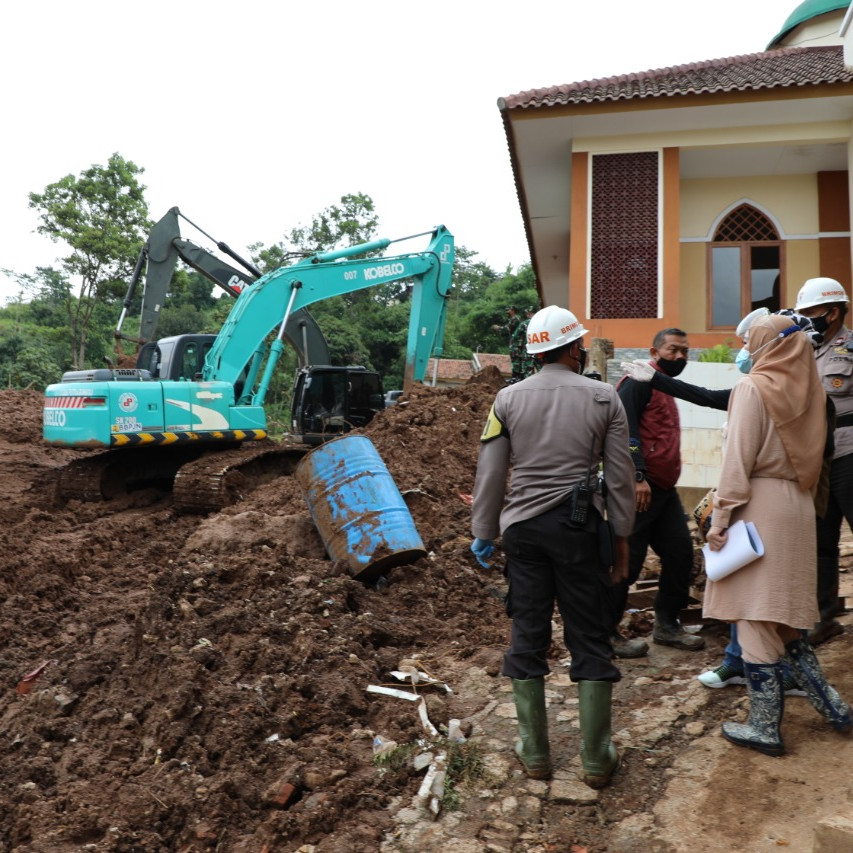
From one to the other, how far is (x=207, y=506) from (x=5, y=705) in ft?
16.4

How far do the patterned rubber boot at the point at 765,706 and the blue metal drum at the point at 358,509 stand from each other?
10.3ft

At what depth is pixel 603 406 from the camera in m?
3.31

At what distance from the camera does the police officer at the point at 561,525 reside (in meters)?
3.24

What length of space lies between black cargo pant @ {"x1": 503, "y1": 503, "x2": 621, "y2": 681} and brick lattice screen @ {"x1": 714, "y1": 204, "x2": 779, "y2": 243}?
A: 10.9 meters

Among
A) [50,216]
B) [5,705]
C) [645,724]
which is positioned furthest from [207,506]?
[50,216]

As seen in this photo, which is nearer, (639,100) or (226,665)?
(226,665)

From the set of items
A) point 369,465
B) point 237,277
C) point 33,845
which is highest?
point 237,277

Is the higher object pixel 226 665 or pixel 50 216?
pixel 50 216

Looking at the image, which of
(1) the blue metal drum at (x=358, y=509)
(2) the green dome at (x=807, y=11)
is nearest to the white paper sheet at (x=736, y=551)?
(1) the blue metal drum at (x=358, y=509)

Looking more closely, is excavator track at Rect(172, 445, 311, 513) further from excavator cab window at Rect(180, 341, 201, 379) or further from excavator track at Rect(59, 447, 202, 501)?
excavator cab window at Rect(180, 341, 201, 379)

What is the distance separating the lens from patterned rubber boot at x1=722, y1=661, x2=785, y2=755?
10.6ft

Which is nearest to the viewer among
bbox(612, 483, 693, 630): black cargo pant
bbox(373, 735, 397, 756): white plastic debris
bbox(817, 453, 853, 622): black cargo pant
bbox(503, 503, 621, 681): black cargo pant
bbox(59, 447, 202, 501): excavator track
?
bbox(503, 503, 621, 681): black cargo pant

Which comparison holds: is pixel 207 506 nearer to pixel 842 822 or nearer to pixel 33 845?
pixel 33 845

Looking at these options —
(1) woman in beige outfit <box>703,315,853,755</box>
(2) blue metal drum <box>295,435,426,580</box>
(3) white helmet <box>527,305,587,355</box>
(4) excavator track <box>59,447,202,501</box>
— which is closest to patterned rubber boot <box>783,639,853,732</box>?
(1) woman in beige outfit <box>703,315,853,755</box>
